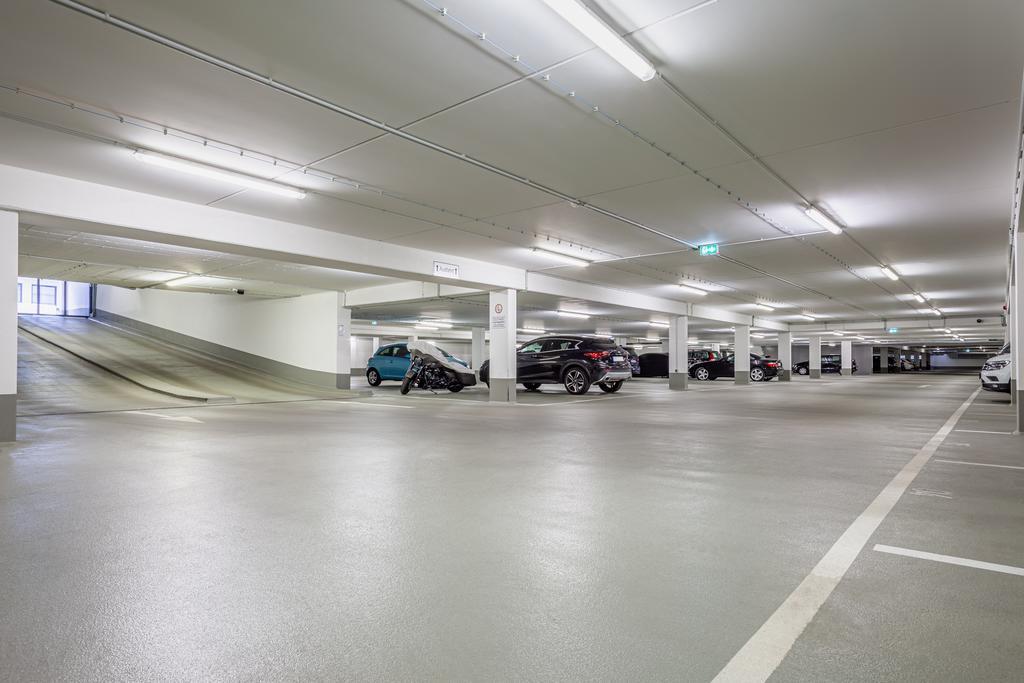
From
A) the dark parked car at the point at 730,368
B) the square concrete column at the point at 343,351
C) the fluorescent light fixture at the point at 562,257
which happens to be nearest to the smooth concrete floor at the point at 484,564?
the fluorescent light fixture at the point at 562,257

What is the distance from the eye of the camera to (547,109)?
5387 millimetres

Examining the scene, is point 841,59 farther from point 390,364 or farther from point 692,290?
point 390,364

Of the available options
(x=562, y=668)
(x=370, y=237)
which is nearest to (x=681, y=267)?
(x=370, y=237)

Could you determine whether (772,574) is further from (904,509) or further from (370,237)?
(370,237)

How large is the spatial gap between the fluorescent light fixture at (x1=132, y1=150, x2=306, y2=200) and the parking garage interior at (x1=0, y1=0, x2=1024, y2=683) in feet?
0.14

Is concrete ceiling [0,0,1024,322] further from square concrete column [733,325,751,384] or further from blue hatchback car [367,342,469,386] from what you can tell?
square concrete column [733,325,751,384]

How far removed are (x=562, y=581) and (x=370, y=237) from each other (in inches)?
A: 374

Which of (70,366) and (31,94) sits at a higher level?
(31,94)

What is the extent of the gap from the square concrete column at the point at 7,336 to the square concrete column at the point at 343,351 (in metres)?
11.0

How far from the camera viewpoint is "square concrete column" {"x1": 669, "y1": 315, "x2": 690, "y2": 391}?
21.3m

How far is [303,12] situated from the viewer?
3.88 meters

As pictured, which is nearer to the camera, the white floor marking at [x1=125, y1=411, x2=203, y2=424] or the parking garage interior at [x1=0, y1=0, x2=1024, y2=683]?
the parking garage interior at [x1=0, y1=0, x2=1024, y2=683]

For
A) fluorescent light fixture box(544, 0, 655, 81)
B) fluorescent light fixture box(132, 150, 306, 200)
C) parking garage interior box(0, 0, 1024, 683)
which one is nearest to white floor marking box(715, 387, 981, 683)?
parking garage interior box(0, 0, 1024, 683)

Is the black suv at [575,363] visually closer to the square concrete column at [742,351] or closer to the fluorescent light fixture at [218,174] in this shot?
the fluorescent light fixture at [218,174]
